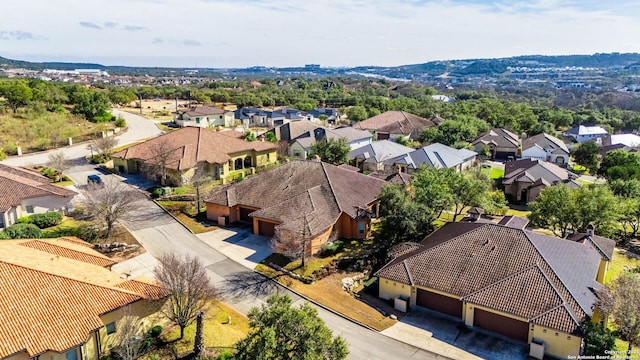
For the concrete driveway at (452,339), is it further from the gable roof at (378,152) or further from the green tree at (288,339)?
→ the gable roof at (378,152)

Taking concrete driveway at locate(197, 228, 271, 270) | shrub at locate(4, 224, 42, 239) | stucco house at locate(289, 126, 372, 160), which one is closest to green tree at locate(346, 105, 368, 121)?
stucco house at locate(289, 126, 372, 160)

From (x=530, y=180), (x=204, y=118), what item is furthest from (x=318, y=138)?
(x=530, y=180)

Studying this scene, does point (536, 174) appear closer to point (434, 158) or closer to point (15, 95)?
point (434, 158)

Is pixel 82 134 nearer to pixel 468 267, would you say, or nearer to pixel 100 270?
pixel 100 270

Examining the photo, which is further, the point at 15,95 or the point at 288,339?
the point at 15,95

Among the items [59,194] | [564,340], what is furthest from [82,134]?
[564,340]
